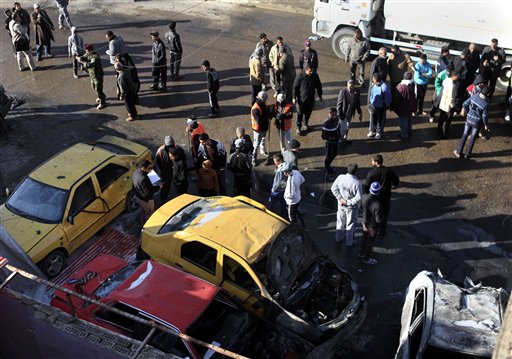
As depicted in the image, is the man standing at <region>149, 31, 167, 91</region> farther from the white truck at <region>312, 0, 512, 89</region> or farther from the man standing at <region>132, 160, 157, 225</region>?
the man standing at <region>132, 160, 157, 225</region>

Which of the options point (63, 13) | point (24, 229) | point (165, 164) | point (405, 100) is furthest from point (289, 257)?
point (63, 13)

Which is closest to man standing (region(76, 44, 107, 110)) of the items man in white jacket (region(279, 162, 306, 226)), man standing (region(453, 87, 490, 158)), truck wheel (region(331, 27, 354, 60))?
man in white jacket (region(279, 162, 306, 226))

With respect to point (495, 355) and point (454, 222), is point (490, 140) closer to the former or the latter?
point (454, 222)

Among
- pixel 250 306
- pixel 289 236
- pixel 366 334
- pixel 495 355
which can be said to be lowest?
pixel 366 334

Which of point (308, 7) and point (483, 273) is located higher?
point (308, 7)

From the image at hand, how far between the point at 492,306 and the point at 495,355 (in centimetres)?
418

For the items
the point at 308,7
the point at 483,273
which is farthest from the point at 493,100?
the point at 308,7

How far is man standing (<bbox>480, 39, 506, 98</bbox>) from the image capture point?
1389 cm

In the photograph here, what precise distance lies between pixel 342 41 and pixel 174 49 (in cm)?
522

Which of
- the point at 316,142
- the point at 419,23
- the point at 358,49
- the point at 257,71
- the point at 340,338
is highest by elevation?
the point at 419,23

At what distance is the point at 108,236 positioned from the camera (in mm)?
10844

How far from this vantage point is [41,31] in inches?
694

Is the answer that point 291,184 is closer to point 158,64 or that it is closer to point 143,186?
point 143,186

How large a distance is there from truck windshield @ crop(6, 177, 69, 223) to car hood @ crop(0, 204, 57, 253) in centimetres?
10
